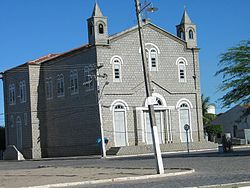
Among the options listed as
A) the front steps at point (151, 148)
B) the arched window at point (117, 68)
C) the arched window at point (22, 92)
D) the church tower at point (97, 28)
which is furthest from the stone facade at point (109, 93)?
the front steps at point (151, 148)

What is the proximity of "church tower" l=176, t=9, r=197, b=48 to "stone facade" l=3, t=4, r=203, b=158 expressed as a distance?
111 millimetres

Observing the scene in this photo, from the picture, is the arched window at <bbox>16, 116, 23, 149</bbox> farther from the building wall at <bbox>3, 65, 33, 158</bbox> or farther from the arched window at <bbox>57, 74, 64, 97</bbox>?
the arched window at <bbox>57, 74, 64, 97</bbox>

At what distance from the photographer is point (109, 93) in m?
57.3

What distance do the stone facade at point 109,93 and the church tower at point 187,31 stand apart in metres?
0.11

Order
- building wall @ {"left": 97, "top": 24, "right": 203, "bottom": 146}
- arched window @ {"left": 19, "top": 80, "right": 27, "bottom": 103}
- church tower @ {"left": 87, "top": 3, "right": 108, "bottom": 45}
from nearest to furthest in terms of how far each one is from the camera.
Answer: building wall @ {"left": 97, "top": 24, "right": 203, "bottom": 146}
church tower @ {"left": 87, "top": 3, "right": 108, "bottom": 45}
arched window @ {"left": 19, "top": 80, "right": 27, "bottom": 103}

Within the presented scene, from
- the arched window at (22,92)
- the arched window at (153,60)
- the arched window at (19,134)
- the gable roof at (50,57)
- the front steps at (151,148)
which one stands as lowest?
the front steps at (151,148)

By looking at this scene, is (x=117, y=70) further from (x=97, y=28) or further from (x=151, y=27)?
(x=151, y=27)

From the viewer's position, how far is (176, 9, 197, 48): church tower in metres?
63.7

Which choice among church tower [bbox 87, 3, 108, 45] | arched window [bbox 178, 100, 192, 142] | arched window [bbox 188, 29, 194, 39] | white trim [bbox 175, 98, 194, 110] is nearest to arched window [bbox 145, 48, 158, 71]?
white trim [bbox 175, 98, 194, 110]

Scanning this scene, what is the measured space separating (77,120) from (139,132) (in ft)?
23.1

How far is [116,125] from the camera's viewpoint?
5750 centimetres

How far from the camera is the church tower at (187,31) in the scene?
6369 centimetres

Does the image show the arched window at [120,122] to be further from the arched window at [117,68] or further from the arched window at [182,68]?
the arched window at [182,68]

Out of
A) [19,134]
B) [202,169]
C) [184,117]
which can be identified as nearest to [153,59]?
[184,117]
